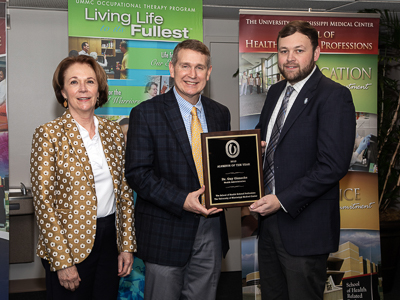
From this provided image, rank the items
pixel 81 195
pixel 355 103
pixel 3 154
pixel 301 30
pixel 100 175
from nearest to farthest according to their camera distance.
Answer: pixel 81 195 → pixel 100 175 → pixel 301 30 → pixel 3 154 → pixel 355 103

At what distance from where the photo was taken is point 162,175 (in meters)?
2.25

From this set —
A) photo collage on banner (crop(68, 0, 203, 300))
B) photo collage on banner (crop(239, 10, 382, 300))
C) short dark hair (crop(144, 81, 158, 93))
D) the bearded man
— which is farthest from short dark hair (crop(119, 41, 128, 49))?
the bearded man

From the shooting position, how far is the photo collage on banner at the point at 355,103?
12.2ft

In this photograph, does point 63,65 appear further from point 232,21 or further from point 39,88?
point 232,21

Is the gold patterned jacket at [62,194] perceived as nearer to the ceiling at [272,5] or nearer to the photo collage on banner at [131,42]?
the photo collage on banner at [131,42]

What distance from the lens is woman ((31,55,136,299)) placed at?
202 centimetres

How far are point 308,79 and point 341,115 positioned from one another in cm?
31

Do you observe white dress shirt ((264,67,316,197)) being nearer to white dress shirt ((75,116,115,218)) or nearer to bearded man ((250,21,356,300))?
bearded man ((250,21,356,300))

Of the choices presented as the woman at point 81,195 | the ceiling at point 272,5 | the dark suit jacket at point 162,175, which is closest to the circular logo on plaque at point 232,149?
the dark suit jacket at point 162,175

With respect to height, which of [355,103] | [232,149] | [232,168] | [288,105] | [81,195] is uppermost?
[355,103]

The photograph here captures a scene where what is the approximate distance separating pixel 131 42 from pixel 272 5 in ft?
5.90

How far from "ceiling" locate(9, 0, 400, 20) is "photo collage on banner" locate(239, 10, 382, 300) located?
0.62m

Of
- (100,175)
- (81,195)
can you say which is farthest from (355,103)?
(81,195)

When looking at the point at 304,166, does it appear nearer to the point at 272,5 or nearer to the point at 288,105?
the point at 288,105
